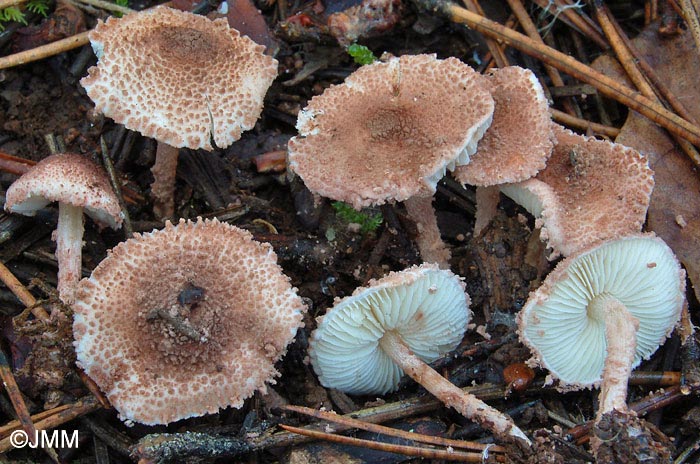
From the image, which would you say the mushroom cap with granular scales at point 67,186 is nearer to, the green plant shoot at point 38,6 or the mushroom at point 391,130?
the mushroom at point 391,130

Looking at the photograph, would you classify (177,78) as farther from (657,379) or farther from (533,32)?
(657,379)

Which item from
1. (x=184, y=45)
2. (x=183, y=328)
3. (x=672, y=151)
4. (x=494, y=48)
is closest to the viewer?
(x=183, y=328)

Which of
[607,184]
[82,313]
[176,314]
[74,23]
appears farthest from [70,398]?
[607,184]

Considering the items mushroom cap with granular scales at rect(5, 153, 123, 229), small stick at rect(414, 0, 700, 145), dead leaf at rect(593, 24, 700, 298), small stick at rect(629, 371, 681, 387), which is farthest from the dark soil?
mushroom cap with granular scales at rect(5, 153, 123, 229)

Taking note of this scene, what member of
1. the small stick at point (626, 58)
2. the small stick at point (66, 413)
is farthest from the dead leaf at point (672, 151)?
the small stick at point (66, 413)

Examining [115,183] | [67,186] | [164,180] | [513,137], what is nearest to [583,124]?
[513,137]
